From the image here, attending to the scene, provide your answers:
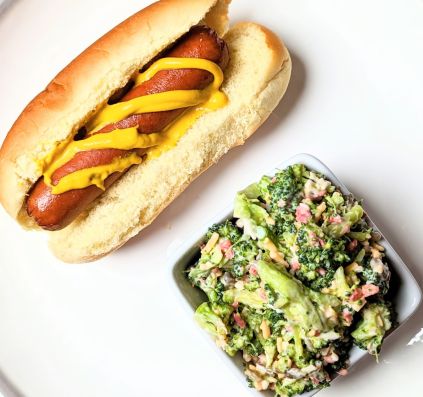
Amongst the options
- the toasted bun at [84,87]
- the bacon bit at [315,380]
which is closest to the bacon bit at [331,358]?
the bacon bit at [315,380]

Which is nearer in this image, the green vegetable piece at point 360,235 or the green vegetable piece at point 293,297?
the green vegetable piece at point 293,297

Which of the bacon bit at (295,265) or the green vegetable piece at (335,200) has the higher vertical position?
the green vegetable piece at (335,200)

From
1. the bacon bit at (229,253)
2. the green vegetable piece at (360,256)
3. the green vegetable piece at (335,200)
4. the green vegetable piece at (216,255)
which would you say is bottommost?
the green vegetable piece at (360,256)

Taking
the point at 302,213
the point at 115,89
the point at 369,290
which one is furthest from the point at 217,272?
the point at 115,89

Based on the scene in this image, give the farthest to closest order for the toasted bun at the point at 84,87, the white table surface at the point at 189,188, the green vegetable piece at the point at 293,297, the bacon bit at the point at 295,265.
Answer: the white table surface at the point at 189,188 < the toasted bun at the point at 84,87 < the bacon bit at the point at 295,265 < the green vegetable piece at the point at 293,297

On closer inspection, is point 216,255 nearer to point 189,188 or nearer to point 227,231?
point 227,231

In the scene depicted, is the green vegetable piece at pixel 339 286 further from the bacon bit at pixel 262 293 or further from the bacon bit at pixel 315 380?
the bacon bit at pixel 315 380
